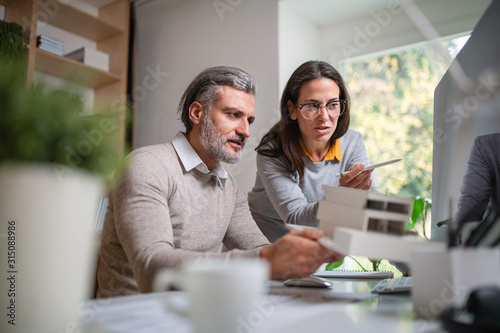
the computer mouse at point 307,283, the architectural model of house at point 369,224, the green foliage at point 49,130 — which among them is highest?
the green foliage at point 49,130

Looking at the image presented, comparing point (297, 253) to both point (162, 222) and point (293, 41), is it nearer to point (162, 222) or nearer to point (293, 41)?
point (162, 222)

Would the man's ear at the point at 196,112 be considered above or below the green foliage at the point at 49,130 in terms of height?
above

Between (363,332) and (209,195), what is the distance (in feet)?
2.92

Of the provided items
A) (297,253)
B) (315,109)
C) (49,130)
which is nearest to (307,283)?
(297,253)

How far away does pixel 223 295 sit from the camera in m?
0.44

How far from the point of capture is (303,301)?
0.75 metres

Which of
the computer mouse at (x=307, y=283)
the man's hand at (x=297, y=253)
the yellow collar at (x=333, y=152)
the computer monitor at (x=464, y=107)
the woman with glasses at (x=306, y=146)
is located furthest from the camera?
the yellow collar at (x=333, y=152)

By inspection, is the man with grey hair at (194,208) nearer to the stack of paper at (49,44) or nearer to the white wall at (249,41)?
the white wall at (249,41)

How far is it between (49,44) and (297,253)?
275cm

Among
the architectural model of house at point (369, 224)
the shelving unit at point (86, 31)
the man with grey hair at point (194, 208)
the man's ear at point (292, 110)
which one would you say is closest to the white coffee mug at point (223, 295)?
the architectural model of house at point (369, 224)

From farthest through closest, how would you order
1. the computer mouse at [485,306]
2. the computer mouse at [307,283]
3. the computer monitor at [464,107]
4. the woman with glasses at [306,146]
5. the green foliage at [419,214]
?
1. the green foliage at [419,214]
2. the woman with glasses at [306,146]
3. the computer monitor at [464,107]
4. the computer mouse at [307,283]
5. the computer mouse at [485,306]

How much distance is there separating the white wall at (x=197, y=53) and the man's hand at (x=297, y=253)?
6.58ft

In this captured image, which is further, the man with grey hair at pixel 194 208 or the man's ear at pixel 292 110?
the man's ear at pixel 292 110

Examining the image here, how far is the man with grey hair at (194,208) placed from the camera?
835 millimetres
